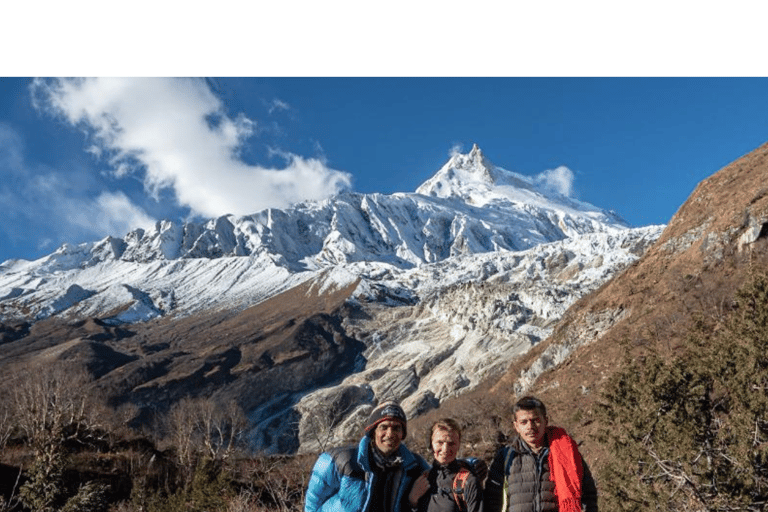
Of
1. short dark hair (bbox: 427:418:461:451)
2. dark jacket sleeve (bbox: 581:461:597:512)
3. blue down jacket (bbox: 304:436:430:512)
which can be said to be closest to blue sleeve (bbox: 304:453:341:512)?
blue down jacket (bbox: 304:436:430:512)

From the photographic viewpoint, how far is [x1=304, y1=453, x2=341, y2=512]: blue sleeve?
4.68 meters

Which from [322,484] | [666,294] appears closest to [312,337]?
[666,294]

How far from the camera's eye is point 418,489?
4.49 meters

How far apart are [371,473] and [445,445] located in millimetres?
676

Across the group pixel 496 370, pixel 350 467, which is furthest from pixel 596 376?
pixel 496 370

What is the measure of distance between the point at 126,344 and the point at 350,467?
163161 millimetres

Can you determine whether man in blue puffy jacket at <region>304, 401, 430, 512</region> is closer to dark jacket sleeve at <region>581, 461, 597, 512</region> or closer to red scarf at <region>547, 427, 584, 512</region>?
red scarf at <region>547, 427, 584, 512</region>

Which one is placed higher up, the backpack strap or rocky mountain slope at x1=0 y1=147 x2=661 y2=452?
rocky mountain slope at x1=0 y1=147 x2=661 y2=452

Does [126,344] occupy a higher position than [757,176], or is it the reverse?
[126,344]

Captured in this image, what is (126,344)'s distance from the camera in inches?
5920

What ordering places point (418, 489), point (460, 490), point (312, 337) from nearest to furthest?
point (460, 490)
point (418, 489)
point (312, 337)

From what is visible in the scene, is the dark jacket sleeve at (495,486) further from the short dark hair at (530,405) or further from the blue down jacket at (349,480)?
the blue down jacket at (349,480)

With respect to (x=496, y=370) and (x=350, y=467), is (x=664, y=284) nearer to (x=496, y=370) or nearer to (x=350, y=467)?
(x=350, y=467)

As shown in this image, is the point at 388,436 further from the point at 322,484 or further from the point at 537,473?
the point at 537,473
